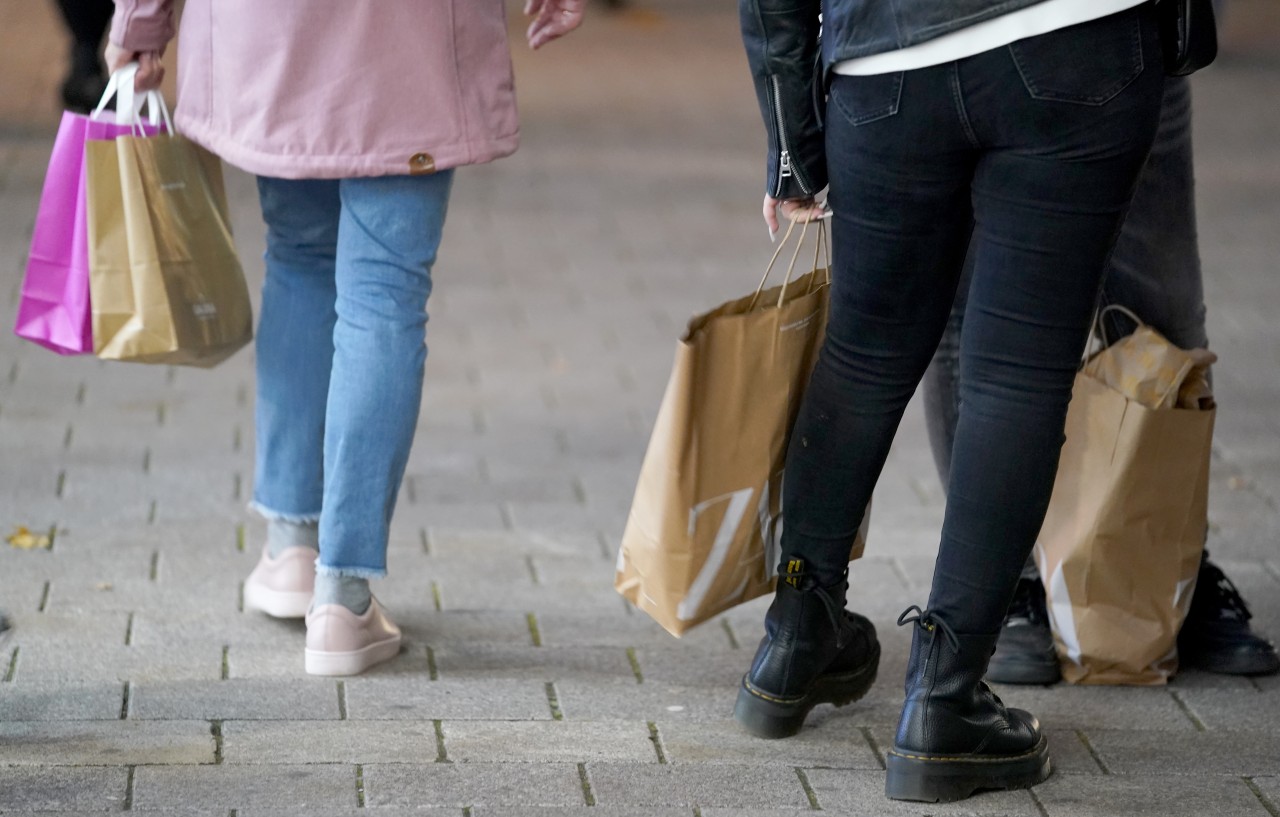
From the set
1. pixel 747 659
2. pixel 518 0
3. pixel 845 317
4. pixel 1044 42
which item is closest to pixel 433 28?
pixel 845 317

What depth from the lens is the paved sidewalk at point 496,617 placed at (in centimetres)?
260

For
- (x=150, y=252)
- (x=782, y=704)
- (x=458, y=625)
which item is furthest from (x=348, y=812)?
(x=150, y=252)

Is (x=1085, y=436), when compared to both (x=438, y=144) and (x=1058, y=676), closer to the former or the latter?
(x=1058, y=676)

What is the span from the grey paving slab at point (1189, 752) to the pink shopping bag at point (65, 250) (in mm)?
1868

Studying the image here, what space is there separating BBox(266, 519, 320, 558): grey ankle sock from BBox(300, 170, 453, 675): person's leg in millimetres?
219

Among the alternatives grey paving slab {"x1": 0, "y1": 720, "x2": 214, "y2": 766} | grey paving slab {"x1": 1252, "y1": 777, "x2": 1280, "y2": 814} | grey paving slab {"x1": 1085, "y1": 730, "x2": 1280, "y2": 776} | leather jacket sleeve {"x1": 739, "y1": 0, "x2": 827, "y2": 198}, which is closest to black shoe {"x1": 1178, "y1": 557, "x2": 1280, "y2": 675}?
grey paving slab {"x1": 1085, "y1": 730, "x2": 1280, "y2": 776}

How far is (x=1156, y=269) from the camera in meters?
3.04

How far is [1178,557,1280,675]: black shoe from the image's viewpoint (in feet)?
10.2

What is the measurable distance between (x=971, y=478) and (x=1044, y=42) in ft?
2.09

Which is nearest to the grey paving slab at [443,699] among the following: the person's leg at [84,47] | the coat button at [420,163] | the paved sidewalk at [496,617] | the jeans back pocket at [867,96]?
the paved sidewalk at [496,617]

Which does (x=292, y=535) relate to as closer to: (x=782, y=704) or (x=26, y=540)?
(x=26, y=540)

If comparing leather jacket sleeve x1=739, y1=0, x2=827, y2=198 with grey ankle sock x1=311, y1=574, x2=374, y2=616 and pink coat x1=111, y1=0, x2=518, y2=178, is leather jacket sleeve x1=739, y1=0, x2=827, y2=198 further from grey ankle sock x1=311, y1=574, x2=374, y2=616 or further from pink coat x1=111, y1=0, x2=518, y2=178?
grey ankle sock x1=311, y1=574, x2=374, y2=616

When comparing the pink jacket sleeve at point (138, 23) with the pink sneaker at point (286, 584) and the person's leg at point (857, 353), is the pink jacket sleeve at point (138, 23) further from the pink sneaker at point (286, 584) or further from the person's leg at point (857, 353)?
the person's leg at point (857, 353)

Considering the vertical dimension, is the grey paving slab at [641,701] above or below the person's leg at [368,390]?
below
